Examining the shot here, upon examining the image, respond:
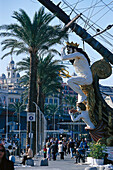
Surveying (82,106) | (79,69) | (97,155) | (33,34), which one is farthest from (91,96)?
(33,34)

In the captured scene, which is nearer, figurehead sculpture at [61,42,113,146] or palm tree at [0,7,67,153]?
figurehead sculpture at [61,42,113,146]

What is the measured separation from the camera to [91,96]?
2241 cm

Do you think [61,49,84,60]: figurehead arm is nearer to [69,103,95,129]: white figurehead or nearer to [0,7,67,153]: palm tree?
[69,103,95,129]: white figurehead

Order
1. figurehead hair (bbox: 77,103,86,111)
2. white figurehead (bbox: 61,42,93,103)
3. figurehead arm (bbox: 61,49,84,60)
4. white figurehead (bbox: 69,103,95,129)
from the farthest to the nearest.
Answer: figurehead hair (bbox: 77,103,86,111)
white figurehead (bbox: 69,103,95,129)
white figurehead (bbox: 61,42,93,103)
figurehead arm (bbox: 61,49,84,60)

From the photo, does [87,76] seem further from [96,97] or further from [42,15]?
[42,15]

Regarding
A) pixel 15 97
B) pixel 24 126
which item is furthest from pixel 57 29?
pixel 15 97

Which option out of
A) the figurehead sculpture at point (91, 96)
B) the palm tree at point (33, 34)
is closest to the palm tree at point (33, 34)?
the palm tree at point (33, 34)

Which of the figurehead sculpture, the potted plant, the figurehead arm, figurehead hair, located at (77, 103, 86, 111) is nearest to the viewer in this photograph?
the potted plant

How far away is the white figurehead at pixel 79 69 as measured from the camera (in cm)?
2166

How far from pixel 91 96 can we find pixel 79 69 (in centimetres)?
175

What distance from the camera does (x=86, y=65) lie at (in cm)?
2200

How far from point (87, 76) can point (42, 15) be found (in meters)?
11.3

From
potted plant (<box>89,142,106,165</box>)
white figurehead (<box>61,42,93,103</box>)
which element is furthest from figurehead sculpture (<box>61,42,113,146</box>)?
potted plant (<box>89,142,106,165</box>)

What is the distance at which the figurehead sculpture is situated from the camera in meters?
21.9
